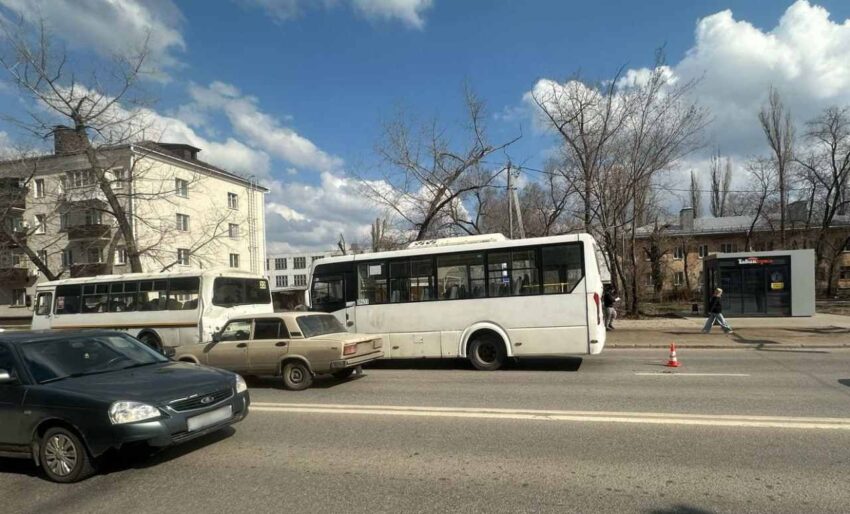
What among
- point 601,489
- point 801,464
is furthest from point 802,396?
point 601,489

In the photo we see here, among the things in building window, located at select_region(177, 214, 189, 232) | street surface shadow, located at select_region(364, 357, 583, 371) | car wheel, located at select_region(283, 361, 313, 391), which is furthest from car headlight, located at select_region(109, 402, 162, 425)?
building window, located at select_region(177, 214, 189, 232)

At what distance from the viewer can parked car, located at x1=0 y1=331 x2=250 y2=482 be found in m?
5.12

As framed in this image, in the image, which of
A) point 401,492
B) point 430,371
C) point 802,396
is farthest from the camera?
point 430,371

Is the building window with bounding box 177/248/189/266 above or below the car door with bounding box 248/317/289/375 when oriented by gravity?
above

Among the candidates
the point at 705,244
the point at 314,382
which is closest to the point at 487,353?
the point at 314,382

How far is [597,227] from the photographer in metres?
26.0

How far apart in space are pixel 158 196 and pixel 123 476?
24771mm

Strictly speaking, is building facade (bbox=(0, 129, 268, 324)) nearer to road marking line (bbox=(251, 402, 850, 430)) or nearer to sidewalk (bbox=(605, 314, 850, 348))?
sidewalk (bbox=(605, 314, 850, 348))

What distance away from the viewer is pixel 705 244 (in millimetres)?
59469

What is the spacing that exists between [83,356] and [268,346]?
14.2ft

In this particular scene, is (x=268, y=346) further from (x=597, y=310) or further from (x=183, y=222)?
(x=183, y=222)

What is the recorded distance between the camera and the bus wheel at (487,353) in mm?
11914

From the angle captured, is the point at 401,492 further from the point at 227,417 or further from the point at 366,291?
the point at 366,291

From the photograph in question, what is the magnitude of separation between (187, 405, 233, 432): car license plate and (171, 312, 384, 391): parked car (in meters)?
3.90
